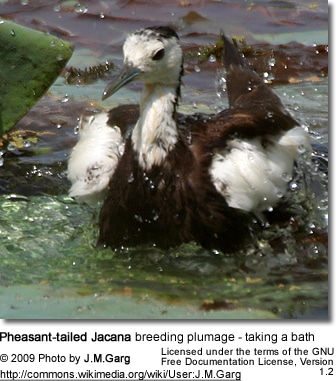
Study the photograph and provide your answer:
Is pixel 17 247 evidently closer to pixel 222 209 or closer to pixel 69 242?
pixel 69 242

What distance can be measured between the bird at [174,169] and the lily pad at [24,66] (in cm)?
117

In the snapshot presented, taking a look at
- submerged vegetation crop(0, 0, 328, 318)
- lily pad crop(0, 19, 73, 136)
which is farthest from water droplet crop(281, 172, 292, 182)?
lily pad crop(0, 19, 73, 136)

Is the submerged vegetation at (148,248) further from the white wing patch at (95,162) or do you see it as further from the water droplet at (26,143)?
the white wing patch at (95,162)

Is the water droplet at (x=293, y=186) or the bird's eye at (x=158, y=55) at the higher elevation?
the bird's eye at (x=158, y=55)

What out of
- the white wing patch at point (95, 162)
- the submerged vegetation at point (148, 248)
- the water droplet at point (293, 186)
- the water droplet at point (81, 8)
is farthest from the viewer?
the water droplet at point (81, 8)

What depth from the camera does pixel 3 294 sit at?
5.21 metres

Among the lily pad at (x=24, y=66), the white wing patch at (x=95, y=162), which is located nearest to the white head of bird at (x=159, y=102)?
the white wing patch at (x=95, y=162)

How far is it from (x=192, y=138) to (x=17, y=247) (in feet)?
3.75

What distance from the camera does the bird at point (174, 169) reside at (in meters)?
5.62

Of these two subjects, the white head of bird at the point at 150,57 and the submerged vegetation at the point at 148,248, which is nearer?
the submerged vegetation at the point at 148,248

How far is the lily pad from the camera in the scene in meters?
6.90

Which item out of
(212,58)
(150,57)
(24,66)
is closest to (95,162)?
(150,57)

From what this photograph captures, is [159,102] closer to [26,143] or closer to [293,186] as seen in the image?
[293,186]

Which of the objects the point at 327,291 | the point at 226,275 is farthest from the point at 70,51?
the point at 327,291
